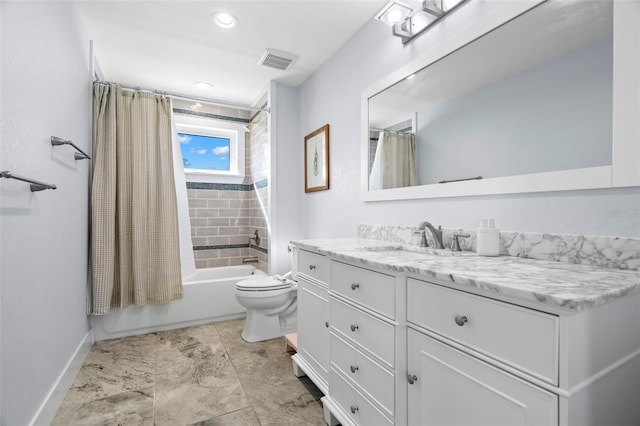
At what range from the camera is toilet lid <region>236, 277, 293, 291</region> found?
8.08 feet

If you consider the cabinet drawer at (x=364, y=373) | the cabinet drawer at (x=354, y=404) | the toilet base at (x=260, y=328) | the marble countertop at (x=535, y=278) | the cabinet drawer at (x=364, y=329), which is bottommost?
the toilet base at (x=260, y=328)

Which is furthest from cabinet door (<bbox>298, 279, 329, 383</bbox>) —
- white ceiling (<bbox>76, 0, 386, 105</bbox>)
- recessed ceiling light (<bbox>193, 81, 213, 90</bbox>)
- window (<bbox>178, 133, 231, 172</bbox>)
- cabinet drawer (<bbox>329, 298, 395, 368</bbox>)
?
window (<bbox>178, 133, 231, 172</bbox>)

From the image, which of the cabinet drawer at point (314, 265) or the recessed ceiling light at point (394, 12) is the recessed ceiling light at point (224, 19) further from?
the cabinet drawer at point (314, 265)

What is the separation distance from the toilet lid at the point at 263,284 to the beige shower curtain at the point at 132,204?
0.71 meters

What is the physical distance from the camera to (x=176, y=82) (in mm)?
3119

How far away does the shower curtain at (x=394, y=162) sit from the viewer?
5.76ft

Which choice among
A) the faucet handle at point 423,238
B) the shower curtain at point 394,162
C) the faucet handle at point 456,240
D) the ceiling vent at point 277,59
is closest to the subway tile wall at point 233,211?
the ceiling vent at point 277,59

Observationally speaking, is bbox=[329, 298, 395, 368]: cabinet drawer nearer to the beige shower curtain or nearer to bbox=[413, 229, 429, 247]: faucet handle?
bbox=[413, 229, 429, 247]: faucet handle

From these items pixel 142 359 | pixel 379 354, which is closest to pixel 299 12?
pixel 379 354

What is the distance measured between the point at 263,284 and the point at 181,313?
3.05 feet

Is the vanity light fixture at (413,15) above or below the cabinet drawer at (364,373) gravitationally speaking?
above

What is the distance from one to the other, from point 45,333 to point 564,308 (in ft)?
6.78

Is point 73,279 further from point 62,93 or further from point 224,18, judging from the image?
point 224,18

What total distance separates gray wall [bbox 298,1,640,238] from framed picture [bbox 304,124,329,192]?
0.23 ft
